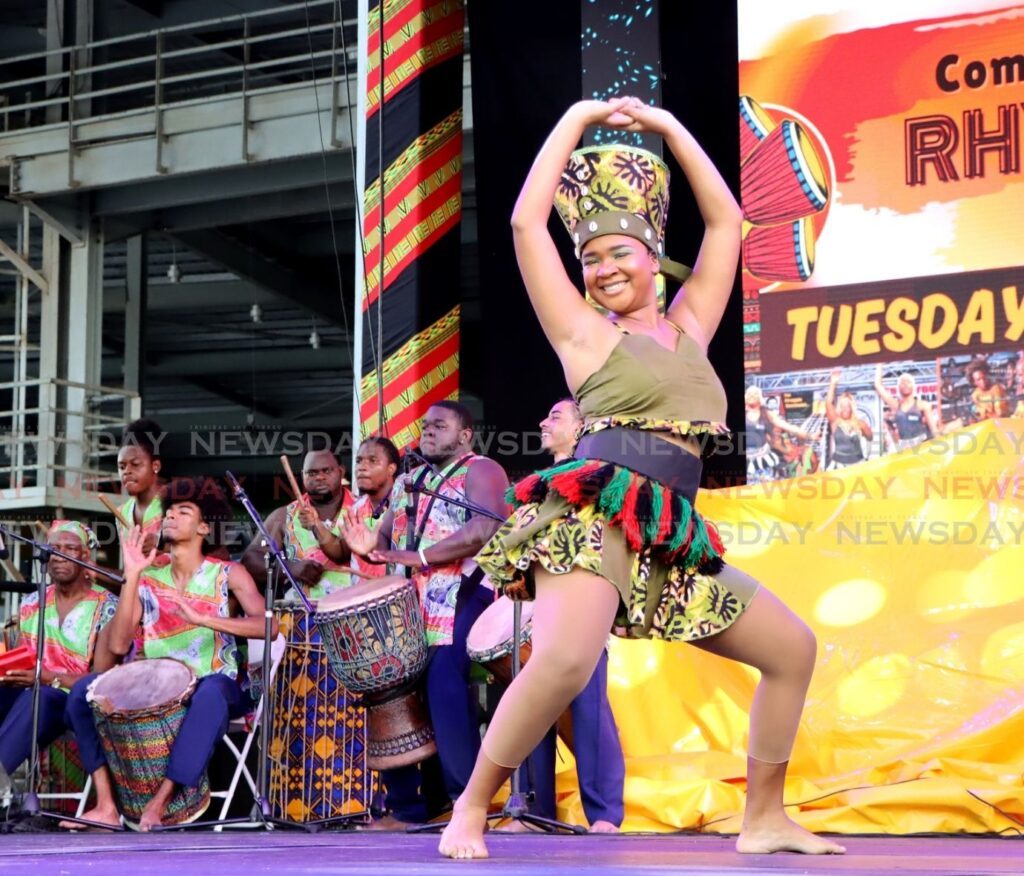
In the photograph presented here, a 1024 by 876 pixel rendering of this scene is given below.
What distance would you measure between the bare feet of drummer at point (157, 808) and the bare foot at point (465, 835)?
8.75ft

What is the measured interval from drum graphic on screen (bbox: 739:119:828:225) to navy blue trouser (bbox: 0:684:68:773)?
128 inches

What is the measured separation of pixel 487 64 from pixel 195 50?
18.2ft

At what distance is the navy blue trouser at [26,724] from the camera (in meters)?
5.88

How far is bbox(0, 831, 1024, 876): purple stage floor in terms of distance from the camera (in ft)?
8.45

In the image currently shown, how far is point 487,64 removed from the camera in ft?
21.0

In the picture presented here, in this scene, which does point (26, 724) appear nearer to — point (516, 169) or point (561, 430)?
point (561, 430)

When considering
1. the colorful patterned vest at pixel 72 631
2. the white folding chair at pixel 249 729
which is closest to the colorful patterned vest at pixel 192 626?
the white folding chair at pixel 249 729

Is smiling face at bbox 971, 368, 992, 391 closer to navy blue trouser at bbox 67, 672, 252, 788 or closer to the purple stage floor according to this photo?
the purple stage floor

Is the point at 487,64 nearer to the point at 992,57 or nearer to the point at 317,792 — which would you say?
the point at 992,57

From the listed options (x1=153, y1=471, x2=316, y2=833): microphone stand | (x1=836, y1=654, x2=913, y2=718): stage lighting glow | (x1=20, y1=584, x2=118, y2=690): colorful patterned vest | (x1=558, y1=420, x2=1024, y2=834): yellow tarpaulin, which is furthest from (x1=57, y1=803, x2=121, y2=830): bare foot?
(x1=836, y1=654, x2=913, y2=718): stage lighting glow

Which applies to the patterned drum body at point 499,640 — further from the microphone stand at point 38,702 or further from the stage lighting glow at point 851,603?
the microphone stand at point 38,702

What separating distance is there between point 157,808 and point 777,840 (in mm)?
3084

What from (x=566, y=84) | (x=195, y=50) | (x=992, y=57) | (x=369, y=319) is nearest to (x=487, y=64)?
(x=566, y=84)

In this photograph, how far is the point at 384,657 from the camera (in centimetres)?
509
